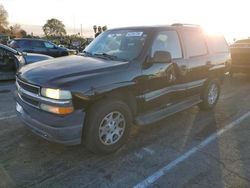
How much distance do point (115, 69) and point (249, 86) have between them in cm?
671

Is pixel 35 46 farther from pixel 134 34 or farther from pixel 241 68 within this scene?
pixel 134 34

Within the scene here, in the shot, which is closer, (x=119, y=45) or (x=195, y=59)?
(x=119, y=45)

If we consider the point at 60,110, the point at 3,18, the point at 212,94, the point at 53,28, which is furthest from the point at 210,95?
the point at 53,28

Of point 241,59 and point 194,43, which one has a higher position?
point 194,43

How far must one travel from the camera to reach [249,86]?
9.06 m

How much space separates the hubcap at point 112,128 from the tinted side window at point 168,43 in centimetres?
126

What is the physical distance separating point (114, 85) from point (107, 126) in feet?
1.98

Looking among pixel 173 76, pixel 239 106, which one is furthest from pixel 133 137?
pixel 239 106

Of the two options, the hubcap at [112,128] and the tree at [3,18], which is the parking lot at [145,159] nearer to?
the hubcap at [112,128]

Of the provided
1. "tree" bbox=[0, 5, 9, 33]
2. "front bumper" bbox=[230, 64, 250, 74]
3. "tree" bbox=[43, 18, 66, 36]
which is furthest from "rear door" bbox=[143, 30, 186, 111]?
"tree" bbox=[43, 18, 66, 36]

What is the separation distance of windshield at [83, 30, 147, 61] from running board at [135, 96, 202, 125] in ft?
3.17

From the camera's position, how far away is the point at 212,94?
6.30 m

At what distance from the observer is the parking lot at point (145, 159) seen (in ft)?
11.0

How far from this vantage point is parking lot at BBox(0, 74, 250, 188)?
336 cm
